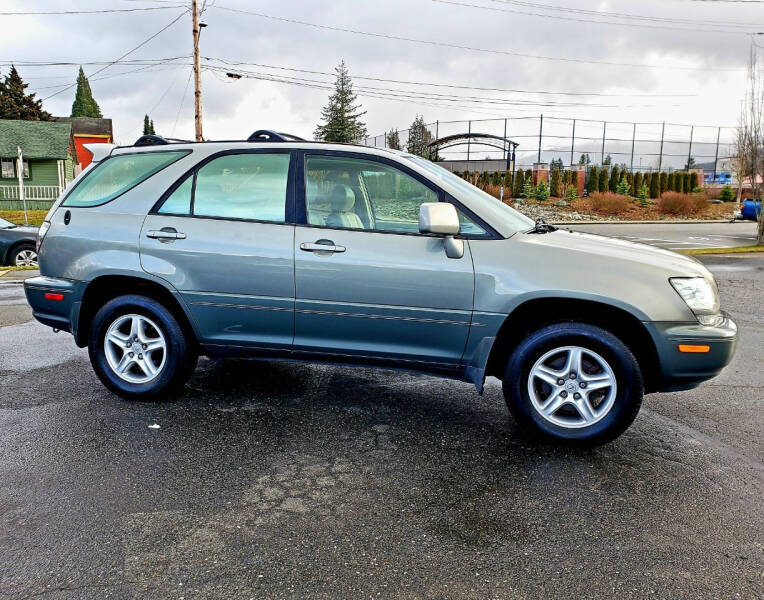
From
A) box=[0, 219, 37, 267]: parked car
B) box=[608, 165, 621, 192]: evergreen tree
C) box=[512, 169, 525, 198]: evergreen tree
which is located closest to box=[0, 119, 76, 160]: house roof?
box=[0, 219, 37, 267]: parked car

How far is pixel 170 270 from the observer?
14.6 feet

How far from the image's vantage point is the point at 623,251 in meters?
4.06

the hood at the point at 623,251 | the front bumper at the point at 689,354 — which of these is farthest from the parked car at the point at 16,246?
the front bumper at the point at 689,354

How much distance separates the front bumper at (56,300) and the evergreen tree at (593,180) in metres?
44.1

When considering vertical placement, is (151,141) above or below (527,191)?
below

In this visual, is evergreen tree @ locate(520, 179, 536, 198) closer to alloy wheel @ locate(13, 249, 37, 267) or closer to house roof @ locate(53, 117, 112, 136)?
alloy wheel @ locate(13, 249, 37, 267)

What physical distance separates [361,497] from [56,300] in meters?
Answer: 2.86

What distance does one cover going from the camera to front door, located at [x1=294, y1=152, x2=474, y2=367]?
4027 mm

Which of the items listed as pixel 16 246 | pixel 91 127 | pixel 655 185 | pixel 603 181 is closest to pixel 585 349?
pixel 16 246

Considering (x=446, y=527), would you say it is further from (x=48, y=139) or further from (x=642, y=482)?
(x=48, y=139)

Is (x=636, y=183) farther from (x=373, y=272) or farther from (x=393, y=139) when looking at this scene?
(x=373, y=272)

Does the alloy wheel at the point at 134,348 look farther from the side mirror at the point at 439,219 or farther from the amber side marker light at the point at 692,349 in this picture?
the amber side marker light at the point at 692,349

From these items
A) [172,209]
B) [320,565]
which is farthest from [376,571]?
[172,209]

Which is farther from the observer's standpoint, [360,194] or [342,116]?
[342,116]
